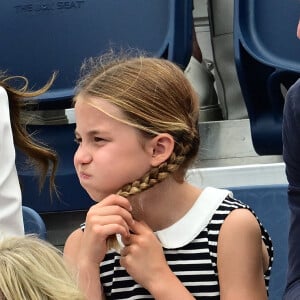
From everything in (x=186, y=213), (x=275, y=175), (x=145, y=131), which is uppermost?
(x=145, y=131)

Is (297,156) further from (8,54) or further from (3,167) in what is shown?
(8,54)

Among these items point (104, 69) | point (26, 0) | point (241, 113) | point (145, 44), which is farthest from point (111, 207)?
point (241, 113)

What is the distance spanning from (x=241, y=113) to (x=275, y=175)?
0.92m

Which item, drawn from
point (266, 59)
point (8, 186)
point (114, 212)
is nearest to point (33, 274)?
point (114, 212)

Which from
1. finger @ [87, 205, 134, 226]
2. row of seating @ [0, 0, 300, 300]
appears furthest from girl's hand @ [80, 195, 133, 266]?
row of seating @ [0, 0, 300, 300]

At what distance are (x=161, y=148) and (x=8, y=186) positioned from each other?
0.40 metres

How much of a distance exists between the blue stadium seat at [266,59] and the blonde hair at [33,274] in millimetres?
1217

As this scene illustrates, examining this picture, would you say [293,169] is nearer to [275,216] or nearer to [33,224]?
[275,216]

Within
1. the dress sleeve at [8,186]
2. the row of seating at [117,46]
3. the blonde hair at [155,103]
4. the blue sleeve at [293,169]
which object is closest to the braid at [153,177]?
the blonde hair at [155,103]

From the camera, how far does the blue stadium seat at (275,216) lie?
61.5 inches

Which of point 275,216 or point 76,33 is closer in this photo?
point 275,216

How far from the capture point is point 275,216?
1.58 m

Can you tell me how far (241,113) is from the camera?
2.58 meters

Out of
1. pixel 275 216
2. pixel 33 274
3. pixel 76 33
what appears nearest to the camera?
pixel 33 274
